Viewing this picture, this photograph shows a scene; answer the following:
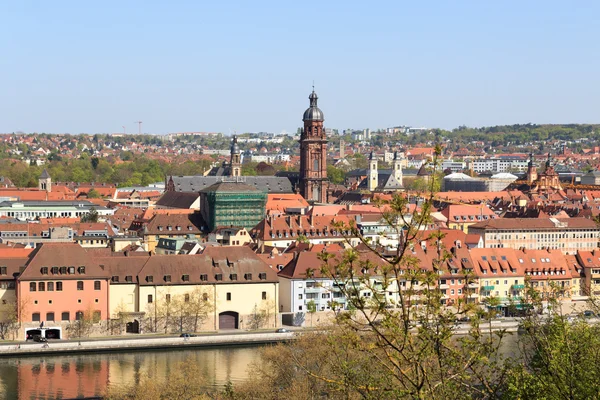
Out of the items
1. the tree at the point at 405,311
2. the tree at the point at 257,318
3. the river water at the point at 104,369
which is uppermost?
the tree at the point at 405,311

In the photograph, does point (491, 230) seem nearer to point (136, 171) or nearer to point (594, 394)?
point (594, 394)

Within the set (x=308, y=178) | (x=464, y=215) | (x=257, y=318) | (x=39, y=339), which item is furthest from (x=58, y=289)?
(x=308, y=178)

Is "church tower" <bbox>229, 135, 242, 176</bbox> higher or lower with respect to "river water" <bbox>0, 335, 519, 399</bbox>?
higher

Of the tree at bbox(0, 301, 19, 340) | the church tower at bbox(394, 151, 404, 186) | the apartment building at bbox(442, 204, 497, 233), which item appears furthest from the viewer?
the church tower at bbox(394, 151, 404, 186)

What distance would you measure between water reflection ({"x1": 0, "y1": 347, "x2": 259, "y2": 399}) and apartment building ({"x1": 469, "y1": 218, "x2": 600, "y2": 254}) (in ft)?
95.8

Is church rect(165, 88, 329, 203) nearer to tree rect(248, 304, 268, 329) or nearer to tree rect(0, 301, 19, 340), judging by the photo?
A: tree rect(248, 304, 268, 329)

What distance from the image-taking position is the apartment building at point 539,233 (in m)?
69.1

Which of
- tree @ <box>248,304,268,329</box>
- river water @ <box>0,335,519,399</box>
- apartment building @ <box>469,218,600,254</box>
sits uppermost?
apartment building @ <box>469,218,600,254</box>

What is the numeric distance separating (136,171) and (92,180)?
307 inches

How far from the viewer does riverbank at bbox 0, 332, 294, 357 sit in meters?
41.2

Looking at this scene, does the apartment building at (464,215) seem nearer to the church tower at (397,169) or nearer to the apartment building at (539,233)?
the apartment building at (539,233)

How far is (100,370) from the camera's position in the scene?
38562 millimetres

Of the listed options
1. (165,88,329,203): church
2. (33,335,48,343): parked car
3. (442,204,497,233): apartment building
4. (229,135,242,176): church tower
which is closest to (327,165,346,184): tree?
(229,135,242,176): church tower

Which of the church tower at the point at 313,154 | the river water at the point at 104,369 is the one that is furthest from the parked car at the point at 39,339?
the church tower at the point at 313,154
